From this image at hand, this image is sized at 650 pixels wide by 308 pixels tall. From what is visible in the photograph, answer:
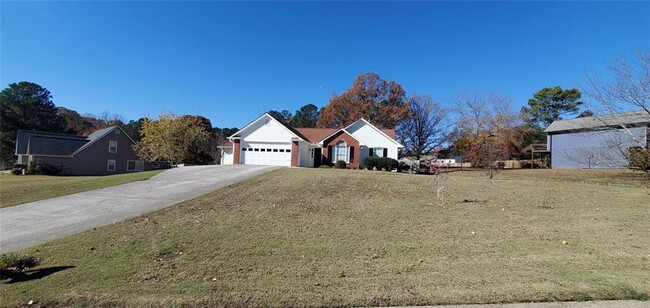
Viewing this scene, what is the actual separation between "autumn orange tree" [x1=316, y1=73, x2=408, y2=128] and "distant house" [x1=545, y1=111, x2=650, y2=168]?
18158mm

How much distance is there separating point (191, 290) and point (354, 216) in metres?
5.02

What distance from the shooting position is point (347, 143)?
32.7 metres

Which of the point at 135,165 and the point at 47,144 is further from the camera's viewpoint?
the point at 135,165

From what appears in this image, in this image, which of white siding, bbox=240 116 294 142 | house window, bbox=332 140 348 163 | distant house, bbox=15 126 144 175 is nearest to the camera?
white siding, bbox=240 116 294 142

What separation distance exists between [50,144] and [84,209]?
38.8 metres

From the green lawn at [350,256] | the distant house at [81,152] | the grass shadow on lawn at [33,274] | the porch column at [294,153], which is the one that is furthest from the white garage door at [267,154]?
the grass shadow on lawn at [33,274]

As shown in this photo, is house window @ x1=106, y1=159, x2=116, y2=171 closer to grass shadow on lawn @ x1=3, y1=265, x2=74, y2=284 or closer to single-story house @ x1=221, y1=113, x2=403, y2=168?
single-story house @ x1=221, y1=113, x2=403, y2=168

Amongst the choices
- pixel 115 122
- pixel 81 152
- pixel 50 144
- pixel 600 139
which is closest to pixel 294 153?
pixel 600 139

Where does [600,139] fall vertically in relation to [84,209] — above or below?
above

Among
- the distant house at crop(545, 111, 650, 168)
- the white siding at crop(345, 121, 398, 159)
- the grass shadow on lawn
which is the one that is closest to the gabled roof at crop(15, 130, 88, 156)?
the white siding at crop(345, 121, 398, 159)

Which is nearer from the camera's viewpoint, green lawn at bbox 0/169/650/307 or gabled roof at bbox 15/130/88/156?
green lawn at bbox 0/169/650/307

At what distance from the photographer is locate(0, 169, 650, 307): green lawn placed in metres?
4.32

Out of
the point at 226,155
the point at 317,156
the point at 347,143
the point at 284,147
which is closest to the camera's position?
the point at 284,147

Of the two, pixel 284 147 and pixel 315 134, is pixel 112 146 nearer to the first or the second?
pixel 284 147
